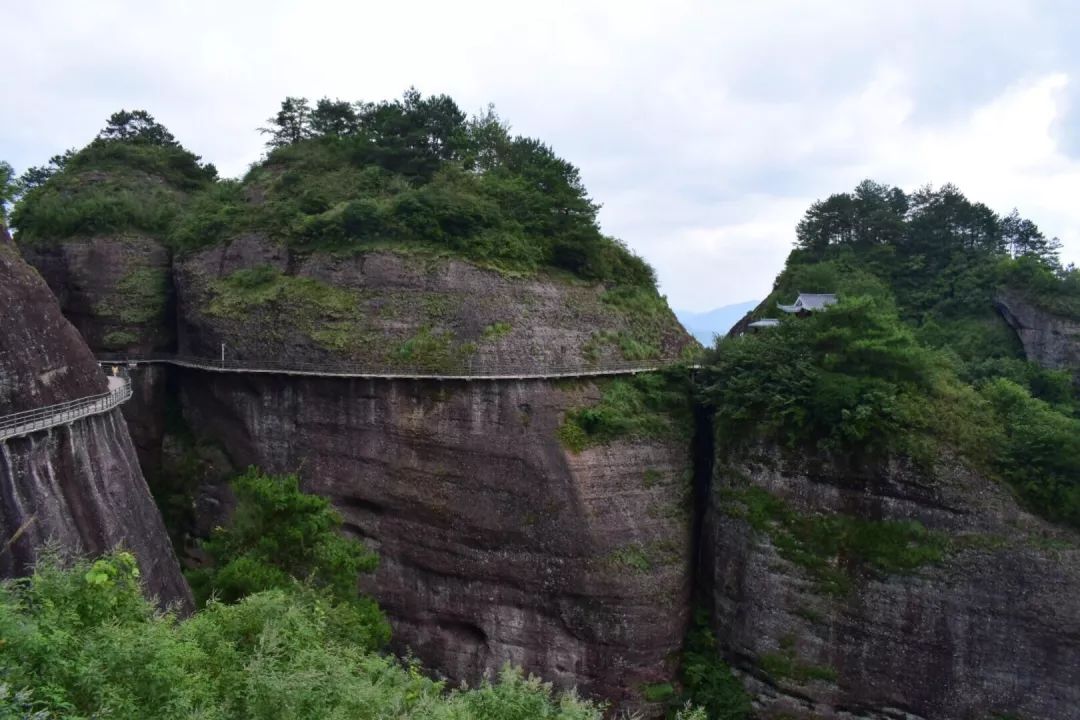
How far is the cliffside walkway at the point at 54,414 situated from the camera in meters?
15.8

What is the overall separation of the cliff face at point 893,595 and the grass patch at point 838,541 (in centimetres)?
3

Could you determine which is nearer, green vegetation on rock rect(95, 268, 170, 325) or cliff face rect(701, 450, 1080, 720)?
cliff face rect(701, 450, 1080, 720)

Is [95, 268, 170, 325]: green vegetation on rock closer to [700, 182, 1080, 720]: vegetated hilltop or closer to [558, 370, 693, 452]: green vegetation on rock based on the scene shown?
[558, 370, 693, 452]: green vegetation on rock

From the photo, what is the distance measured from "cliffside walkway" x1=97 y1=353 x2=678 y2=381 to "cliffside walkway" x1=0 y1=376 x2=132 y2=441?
6143 mm

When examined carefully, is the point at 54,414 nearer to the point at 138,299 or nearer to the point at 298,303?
the point at 298,303

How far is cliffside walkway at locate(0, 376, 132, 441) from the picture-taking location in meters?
15.8

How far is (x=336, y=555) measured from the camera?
1867 cm

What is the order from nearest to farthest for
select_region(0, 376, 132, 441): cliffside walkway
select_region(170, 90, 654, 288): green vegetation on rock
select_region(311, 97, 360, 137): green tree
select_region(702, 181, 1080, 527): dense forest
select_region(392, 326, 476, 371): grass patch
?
select_region(0, 376, 132, 441): cliffside walkway
select_region(702, 181, 1080, 527): dense forest
select_region(392, 326, 476, 371): grass patch
select_region(170, 90, 654, 288): green vegetation on rock
select_region(311, 97, 360, 137): green tree

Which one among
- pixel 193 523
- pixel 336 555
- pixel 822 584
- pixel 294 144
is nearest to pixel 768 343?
pixel 822 584

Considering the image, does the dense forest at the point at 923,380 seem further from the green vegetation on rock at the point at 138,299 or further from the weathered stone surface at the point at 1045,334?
the green vegetation on rock at the point at 138,299

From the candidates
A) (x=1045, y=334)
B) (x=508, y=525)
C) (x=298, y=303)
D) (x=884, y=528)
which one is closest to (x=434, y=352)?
(x=298, y=303)

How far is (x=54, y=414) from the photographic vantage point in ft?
55.7

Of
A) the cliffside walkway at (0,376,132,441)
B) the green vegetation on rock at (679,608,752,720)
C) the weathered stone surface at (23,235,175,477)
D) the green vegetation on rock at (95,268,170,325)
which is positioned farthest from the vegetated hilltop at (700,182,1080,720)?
the green vegetation on rock at (95,268,170,325)

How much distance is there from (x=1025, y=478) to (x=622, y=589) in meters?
12.4
